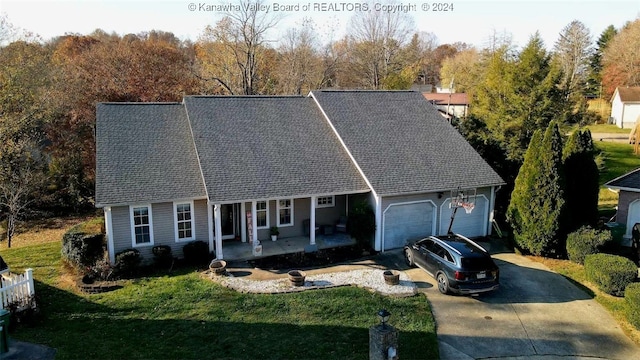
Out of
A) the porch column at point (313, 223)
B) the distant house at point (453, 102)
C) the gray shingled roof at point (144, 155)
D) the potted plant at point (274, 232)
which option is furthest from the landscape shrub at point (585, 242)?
the distant house at point (453, 102)

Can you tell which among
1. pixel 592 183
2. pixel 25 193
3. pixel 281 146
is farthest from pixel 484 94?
pixel 25 193

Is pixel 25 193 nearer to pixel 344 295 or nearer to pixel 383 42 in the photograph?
pixel 344 295

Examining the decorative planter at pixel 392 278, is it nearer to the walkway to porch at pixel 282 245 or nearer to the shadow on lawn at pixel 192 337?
the shadow on lawn at pixel 192 337

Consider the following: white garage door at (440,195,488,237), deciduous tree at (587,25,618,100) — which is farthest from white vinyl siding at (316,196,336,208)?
deciduous tree at (587,25,618,100)

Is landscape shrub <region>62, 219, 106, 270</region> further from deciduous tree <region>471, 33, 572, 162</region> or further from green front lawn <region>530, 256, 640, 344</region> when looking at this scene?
deciduous tree <region>471, 33, 572, 162</region>

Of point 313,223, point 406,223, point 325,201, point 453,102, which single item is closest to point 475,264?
point 406,223
